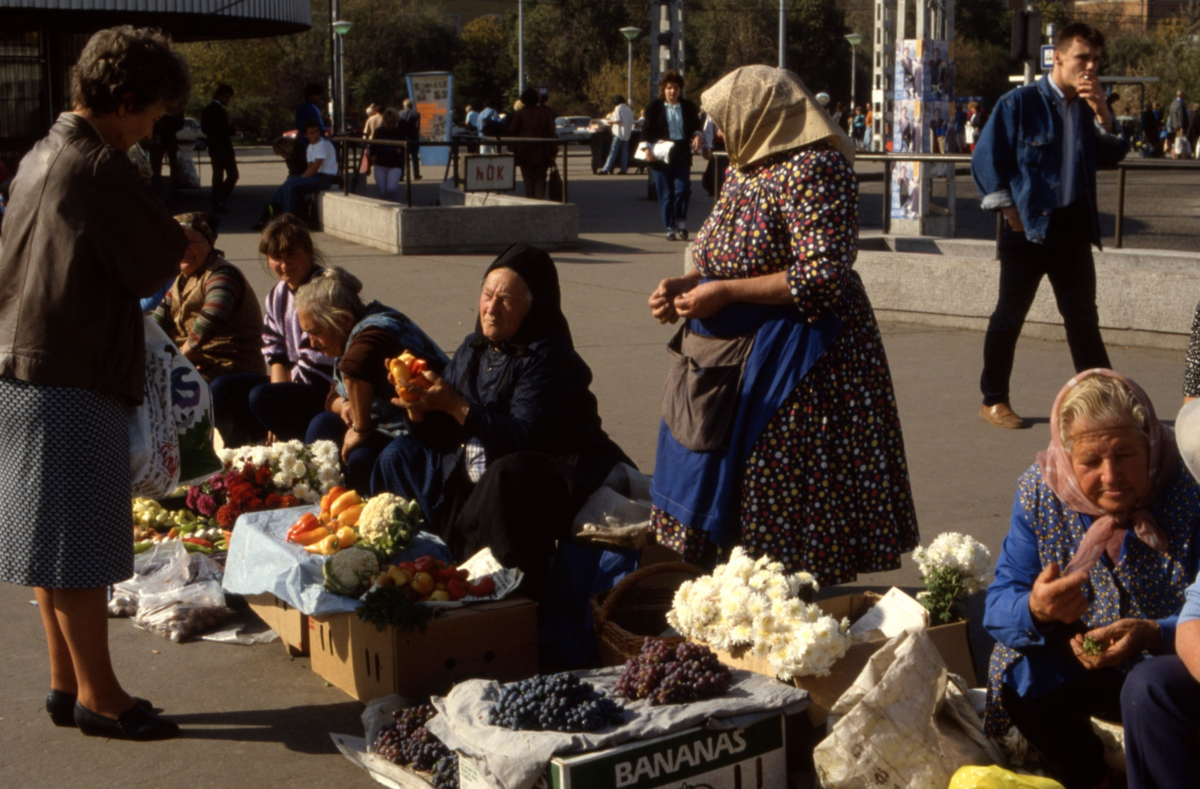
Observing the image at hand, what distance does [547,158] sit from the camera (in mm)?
18047

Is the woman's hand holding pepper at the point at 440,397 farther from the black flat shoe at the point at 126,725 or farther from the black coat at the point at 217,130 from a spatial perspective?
the black coat at the point at 217,130

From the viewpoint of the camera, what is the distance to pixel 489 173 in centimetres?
1566

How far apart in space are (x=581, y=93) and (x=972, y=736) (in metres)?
59.7

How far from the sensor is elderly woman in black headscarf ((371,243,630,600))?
13.8 ft

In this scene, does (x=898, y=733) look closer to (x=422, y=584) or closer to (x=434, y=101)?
(x=422, y=584)

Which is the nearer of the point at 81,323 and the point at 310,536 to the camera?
the point at 81,323

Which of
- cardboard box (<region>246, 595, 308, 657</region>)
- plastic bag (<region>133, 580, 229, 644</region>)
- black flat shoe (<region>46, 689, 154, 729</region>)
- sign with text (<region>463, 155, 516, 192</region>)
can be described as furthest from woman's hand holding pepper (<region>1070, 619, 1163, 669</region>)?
sign with text (<region>463, 155, 516, 192</region>)

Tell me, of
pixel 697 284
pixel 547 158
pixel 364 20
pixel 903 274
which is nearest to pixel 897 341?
pixel 903 274

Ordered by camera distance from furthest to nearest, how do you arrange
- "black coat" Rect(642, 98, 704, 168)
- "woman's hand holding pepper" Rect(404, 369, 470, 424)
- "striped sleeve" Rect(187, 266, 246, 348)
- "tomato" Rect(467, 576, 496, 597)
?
1. "black coat" Rect(642, 98, 704, 168)
2. "striped sleeve" Rect(187, 266, 246, 348)
3. "woman's hand holding pepper" Rect(404, 369, 470, 424)
4. "tomato" Rect(467, 576, 496, 597)

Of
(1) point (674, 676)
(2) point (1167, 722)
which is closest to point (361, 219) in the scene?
(1) point (674, 676)

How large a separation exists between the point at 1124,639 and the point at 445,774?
161 centimetres

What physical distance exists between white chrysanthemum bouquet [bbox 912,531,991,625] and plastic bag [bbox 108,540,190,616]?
8.57 ft

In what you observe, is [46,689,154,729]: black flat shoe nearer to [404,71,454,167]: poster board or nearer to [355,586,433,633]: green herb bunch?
[355,586,433,633]: green herb bunch

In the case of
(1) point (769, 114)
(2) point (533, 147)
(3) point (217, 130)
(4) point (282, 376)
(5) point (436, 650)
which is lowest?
(5) point (436, 650)
